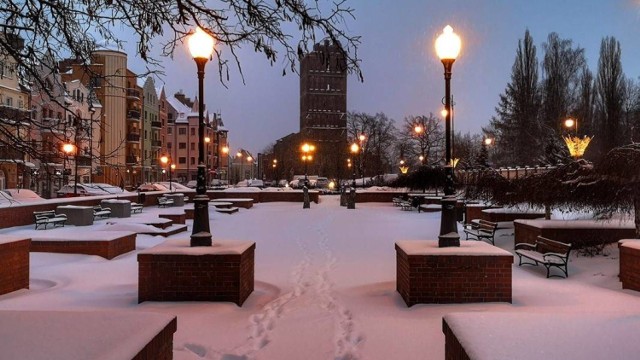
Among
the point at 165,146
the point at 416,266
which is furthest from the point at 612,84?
the point at 165,146

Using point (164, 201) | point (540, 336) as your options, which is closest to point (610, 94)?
point (164, 201)

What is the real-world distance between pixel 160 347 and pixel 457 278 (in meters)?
5.42

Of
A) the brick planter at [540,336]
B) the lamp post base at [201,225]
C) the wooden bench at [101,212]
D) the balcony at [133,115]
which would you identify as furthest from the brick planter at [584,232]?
the balcony at [133,115]

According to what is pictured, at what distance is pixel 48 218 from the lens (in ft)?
66.5

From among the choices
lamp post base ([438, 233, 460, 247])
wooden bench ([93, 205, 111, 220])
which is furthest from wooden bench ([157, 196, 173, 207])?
lamp post base ([438, 233, 460, 247])

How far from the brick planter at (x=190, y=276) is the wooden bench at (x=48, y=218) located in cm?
1340

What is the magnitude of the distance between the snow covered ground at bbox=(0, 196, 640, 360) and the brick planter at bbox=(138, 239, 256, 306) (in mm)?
190

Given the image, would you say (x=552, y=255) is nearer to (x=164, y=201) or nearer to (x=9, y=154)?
(x=9, y=154)

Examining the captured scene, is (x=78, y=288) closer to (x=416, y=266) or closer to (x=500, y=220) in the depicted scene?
(x=416, y=266)

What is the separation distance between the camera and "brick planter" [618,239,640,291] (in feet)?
31.8

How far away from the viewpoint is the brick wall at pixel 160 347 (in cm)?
373

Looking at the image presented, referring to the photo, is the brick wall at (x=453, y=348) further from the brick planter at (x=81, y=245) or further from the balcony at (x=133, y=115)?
the balcony at (x=133, y=115)

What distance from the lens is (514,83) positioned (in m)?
57.0

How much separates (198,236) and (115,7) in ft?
15.2
